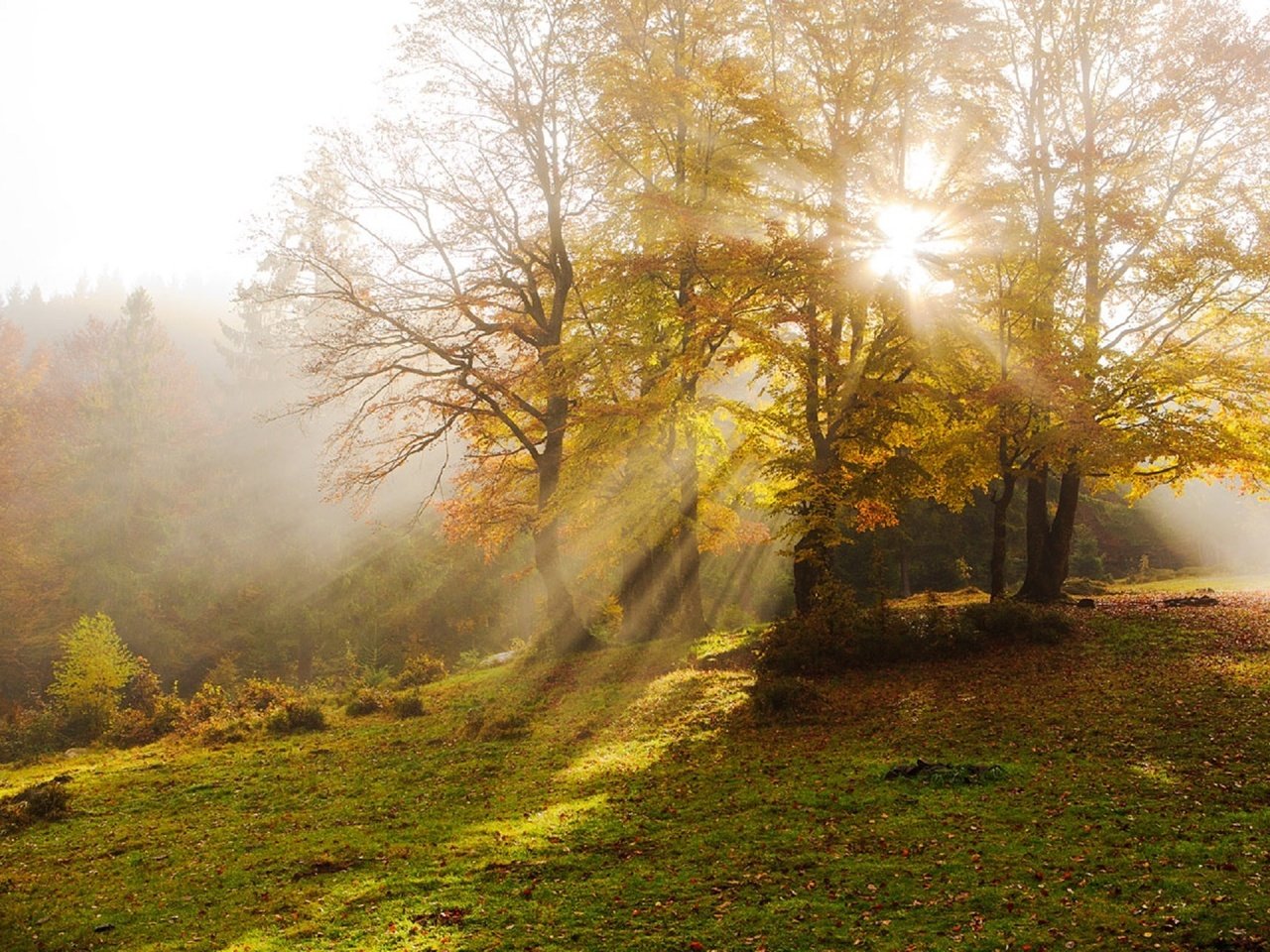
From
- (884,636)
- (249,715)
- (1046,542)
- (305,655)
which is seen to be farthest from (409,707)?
(305,655)

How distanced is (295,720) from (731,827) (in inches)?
506

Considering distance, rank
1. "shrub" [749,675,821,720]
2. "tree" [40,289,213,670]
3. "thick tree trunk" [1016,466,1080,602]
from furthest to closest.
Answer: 1. "tree" [40,289,213,670]
2. "thick tree trunk" [1016,466,1080,602]
3. "shrub" [749,675,821,720]

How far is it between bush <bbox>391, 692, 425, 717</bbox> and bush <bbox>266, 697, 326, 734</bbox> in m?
1.62

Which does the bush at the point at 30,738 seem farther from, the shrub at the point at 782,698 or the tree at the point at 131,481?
the tree at the point at 131,481

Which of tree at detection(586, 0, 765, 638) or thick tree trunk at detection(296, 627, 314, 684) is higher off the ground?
tree at detection(586, 0, 765, 638)

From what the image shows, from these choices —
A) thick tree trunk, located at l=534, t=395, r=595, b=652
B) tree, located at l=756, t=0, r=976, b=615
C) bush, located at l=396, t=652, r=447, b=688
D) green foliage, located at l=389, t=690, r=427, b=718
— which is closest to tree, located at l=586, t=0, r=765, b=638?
tree, located at l=756, t=0, r=976, b=615

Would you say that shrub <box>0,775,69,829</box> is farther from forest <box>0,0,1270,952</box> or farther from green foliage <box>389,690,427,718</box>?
green foliage <box>389,690,427,718</box>

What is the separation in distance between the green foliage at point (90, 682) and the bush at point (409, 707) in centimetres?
767

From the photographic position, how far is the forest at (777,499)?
7.83 meters

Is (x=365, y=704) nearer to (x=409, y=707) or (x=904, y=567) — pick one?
(x=409, y=707)

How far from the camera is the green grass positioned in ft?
22.1

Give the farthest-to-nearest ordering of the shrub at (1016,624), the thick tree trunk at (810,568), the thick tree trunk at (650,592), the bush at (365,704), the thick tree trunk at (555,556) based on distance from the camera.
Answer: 1. the thick tree trunk at (650,592)
2. the thick tree trunk at (555,556)
3. the bush at (365,704)
4. the thick tree trunk at (810,568)
5. the shrub at (1016,624)

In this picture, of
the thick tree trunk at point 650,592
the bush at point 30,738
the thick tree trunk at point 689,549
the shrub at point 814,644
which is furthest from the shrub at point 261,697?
the shrub at point 814,644

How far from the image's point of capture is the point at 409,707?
18.9 metres
